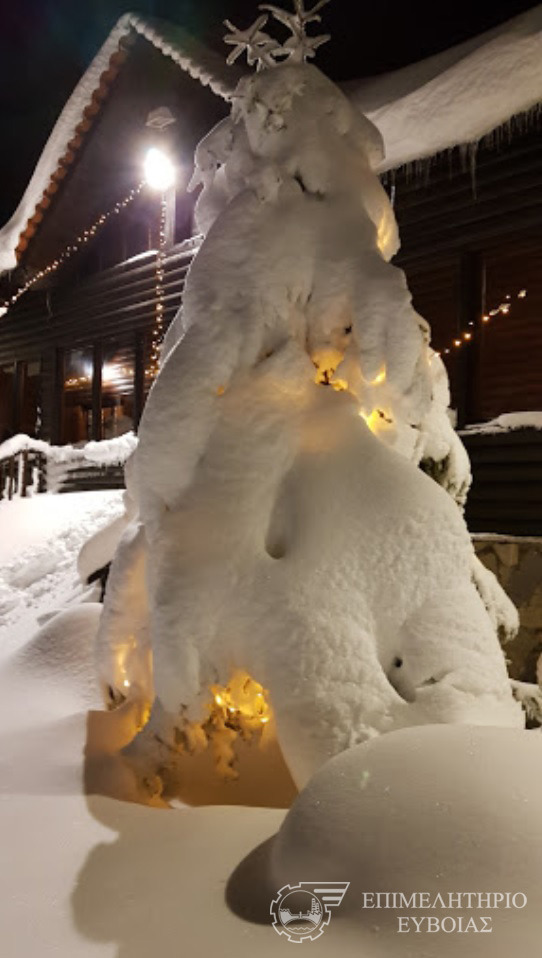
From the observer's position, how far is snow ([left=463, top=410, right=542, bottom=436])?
7.64 metres

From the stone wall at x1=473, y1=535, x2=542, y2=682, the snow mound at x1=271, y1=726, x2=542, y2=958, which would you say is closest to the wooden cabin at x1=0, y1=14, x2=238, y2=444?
the stone wall at x1=473, y1=535, x2=542, y2=682

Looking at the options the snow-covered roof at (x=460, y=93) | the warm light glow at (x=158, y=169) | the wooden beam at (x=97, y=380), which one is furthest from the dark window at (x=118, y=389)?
the snow-covered roof at (x=460, y=93)

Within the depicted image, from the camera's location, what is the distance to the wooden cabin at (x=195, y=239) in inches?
303

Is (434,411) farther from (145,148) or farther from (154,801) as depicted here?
(145,148)

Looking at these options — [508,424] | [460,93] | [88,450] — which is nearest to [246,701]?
[508,424]

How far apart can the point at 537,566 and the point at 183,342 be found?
4.56 m

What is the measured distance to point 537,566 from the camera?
7.10 meters

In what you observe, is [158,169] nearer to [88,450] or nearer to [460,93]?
[88,450]

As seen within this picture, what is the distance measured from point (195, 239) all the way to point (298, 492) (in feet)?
32.1

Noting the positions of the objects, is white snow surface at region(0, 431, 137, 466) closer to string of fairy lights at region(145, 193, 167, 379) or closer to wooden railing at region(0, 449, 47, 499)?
wooden railing at region(0, 449, 47, 499)

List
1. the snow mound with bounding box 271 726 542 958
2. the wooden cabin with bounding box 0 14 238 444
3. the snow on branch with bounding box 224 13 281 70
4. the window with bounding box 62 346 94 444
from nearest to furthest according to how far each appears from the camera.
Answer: the snow mound with bounding box 271 726 542 958 → the snow on branch with bounding box 224 13 281 70 → the wooden cabin with bounding box 0 14 238 444 → the window with bounding box 62 346 94 444

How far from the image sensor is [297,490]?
386 cm

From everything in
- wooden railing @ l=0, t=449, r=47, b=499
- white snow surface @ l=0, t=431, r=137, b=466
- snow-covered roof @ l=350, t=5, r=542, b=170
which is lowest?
wooden railing @ l=0, t=449, r=47, b=499

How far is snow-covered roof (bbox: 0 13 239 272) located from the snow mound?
30.4 feet
